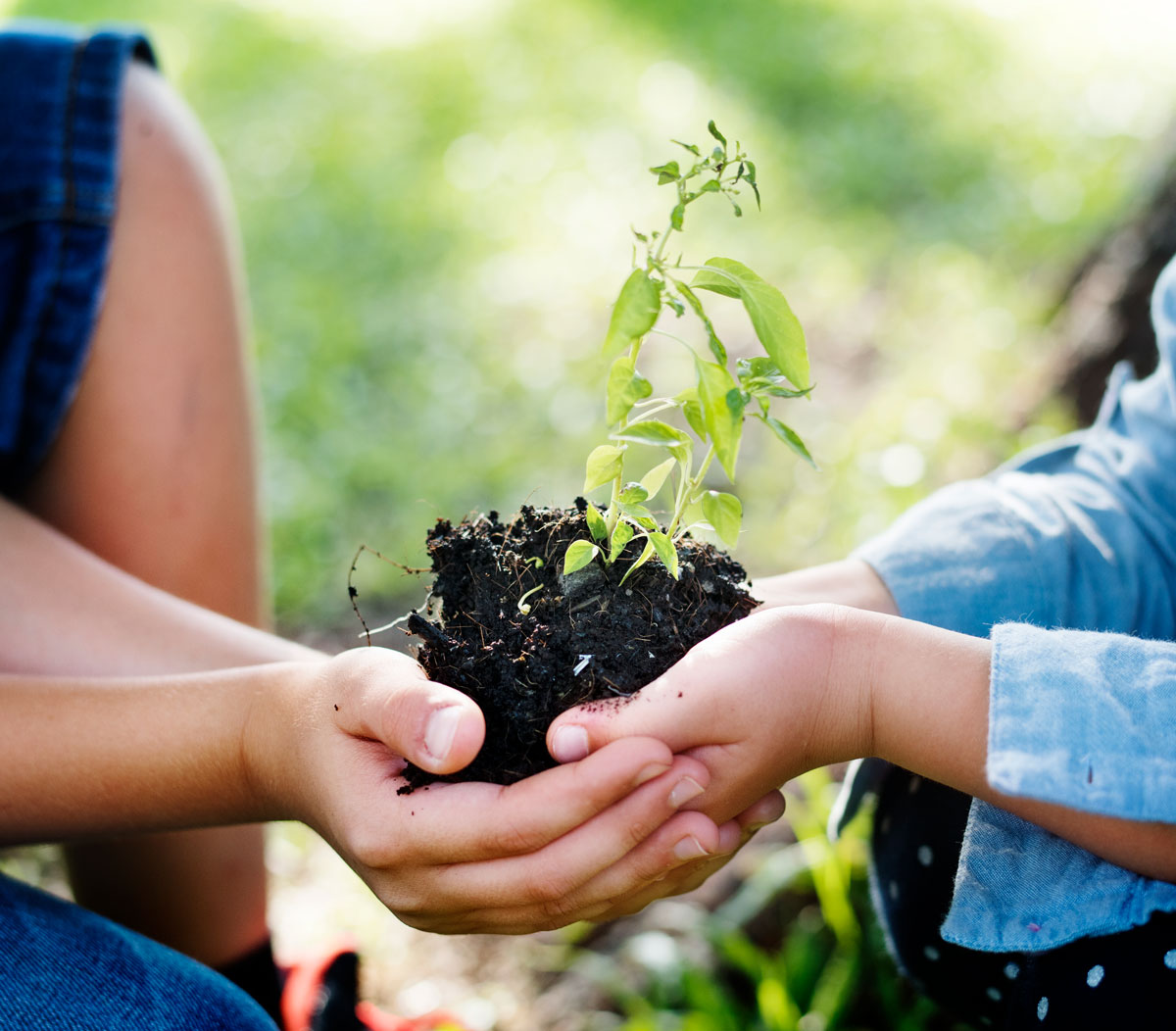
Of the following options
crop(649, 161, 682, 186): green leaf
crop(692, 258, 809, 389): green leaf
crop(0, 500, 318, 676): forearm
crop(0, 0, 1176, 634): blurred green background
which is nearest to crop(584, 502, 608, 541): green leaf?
crop(692, 258, 809, 389): green leaf

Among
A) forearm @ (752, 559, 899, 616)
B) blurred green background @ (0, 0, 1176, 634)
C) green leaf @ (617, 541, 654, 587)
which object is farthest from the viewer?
blurred green background @ (0, 0, 1176, 634)

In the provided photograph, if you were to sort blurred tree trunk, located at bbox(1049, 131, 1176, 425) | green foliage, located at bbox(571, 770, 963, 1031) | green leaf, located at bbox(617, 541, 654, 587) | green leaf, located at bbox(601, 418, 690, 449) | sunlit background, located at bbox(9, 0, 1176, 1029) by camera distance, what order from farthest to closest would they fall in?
1. sunlit background, located at bbox(9, 0, 1176, 1029)
2. blurred tree trunk, located at bbox(1049, 131, 1176, 425)
3. green foliage, located at bbox(571, 770, 963, 1031)
4. green leaf, located at bbox(617, 541, 654, 587)
5. green leaf, located at bbox(601, 418, 690, 449)

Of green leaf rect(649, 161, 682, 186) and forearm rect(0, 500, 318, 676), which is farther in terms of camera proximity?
forearm rect(0, 500, 318, 676)

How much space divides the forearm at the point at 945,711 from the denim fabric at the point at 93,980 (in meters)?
1.02

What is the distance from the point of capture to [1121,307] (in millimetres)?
2947

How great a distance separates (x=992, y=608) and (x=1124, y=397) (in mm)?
575

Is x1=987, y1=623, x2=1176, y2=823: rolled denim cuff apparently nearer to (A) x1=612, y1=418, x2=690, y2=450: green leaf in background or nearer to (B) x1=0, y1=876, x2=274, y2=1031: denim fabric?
(A) x1=612, y1=418, x2=690, y2=450: green leaf in background

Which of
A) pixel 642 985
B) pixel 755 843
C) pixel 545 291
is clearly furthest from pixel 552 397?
pixel 642 985

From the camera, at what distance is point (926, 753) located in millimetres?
1268

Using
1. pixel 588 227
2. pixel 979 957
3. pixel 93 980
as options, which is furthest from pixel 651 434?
pixel 588 227

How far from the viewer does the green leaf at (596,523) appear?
138 cm

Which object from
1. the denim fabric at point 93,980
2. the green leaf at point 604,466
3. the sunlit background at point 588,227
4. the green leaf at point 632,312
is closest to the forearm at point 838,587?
the green leaf at point 604,466

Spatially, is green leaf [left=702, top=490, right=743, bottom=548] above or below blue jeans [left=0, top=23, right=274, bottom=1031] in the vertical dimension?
→ below

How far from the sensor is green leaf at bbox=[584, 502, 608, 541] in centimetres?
138
